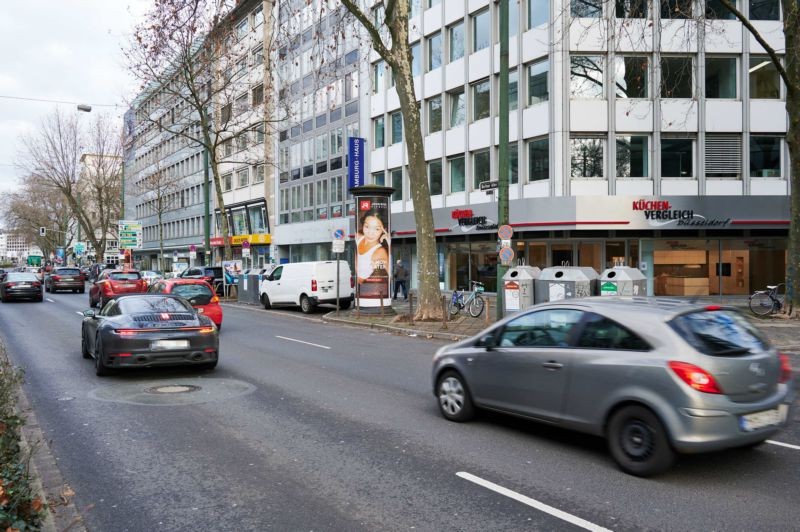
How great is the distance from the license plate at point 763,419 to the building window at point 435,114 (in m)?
27.0

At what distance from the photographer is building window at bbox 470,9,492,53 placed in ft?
92.9

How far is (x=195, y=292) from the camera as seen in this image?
16.0 m

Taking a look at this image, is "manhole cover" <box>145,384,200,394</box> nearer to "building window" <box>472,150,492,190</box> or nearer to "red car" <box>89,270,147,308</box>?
"red car" <box>89,270,147,308</box>

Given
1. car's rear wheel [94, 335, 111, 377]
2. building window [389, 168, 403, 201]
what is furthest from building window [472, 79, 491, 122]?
car's rear wheel [94, 335, 111, 377]

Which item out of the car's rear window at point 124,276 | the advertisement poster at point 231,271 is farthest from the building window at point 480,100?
the car's rear window at point 124,276

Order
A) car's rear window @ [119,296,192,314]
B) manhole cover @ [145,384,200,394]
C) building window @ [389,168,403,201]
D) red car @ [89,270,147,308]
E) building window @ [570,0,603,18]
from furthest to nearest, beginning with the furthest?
building window @ [389,168,403,201] → building window @ [570,0,603,18] → red car @ [89,270,147,308] → car's rear window @ [119,296,192,314] → manhole cover @ [145,384,200,394]

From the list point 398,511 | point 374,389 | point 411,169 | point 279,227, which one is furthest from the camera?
point 279,227

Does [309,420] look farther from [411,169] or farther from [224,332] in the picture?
[411,169]

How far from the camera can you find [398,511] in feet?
14.5

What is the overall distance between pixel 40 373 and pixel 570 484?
883 cm

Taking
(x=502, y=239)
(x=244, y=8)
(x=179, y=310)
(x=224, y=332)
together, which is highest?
(x=244, y=8)

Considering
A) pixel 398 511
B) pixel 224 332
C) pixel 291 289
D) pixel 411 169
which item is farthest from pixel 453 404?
pixel 291 289

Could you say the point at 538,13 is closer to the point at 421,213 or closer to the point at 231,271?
the point at 421,213

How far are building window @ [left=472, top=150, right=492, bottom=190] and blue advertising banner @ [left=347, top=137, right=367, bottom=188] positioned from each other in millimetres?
8853
